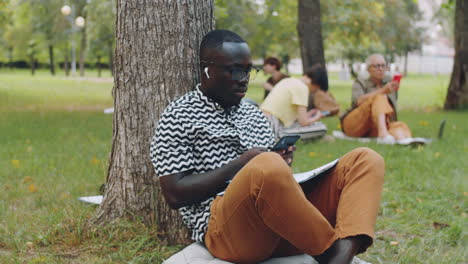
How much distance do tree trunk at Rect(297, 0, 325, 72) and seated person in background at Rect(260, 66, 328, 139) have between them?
13.8ft

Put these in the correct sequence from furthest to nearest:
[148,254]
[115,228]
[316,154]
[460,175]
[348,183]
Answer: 1. [316,154]
2. [460,175]
3. [115,228]
4. [148,254]
5. [348,183]

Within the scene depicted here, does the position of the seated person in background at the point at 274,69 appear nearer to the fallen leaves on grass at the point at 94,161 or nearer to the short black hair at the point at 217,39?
the fallen leaves on grass at the point at 94,161

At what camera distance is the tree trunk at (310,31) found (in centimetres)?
1187

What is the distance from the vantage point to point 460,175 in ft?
19.0

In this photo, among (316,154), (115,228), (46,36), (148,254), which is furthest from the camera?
(46,36)

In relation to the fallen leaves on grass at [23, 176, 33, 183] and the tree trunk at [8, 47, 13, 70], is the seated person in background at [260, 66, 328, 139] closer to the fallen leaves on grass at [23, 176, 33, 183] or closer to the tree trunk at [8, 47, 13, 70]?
the fallen leaves on grass at [23, 176, 33, 183]

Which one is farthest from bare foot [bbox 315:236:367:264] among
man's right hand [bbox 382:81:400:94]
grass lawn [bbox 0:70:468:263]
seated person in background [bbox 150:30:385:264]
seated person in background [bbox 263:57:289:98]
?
seated person in background [bbox 263:57:289:98]

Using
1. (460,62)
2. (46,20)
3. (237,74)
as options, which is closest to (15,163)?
(237,74)

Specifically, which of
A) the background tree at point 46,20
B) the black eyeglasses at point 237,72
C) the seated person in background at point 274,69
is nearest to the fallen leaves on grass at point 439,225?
the black eyeglasses at point 237,72

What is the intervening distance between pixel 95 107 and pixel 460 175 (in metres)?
10.5

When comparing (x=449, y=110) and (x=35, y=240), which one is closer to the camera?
(x=35, y=240)

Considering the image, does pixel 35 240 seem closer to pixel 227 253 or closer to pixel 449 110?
pixel 227 253

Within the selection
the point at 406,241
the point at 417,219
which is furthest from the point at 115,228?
the point at 417,219

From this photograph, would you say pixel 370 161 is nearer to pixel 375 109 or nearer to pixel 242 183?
pixel 242 183
